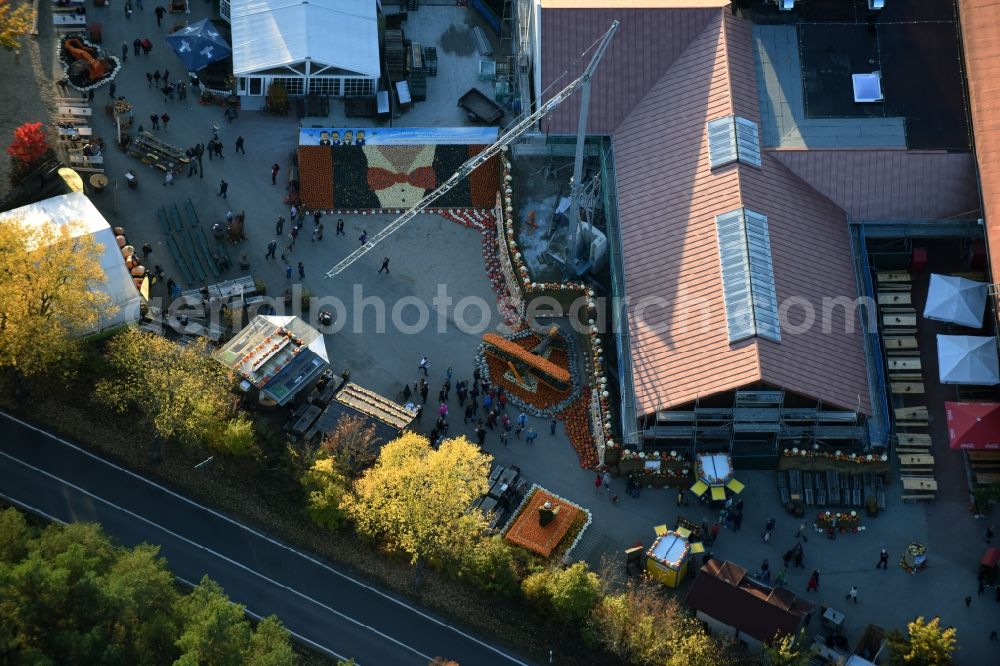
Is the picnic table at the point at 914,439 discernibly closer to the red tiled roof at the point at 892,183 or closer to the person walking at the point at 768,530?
the person walking at the point at 768,530

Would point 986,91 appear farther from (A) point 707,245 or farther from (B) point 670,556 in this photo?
(B) point 670,556

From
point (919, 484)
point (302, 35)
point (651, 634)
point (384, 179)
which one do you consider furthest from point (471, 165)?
point (919, 484)

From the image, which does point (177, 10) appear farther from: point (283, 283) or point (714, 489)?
point (714, 489)

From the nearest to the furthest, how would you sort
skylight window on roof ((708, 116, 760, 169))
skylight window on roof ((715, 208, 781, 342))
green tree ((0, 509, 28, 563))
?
green tree ((0, 509, 28, 563))
skylight window on roof ((715, 208, 781, 342))
skylight window on roof ((708, 116, 760, 169))

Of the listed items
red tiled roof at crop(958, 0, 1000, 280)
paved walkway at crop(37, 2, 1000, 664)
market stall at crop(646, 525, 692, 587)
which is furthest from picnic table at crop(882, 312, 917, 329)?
market stall at crop(646, 525, 692, 587)

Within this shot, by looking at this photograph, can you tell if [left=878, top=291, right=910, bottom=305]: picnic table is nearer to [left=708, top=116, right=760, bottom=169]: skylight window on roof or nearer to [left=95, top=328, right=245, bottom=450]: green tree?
[left=708, top=116, right=760, bottom=169]: skylight window on roof

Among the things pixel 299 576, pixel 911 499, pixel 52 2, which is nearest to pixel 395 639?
pixel 299 576
